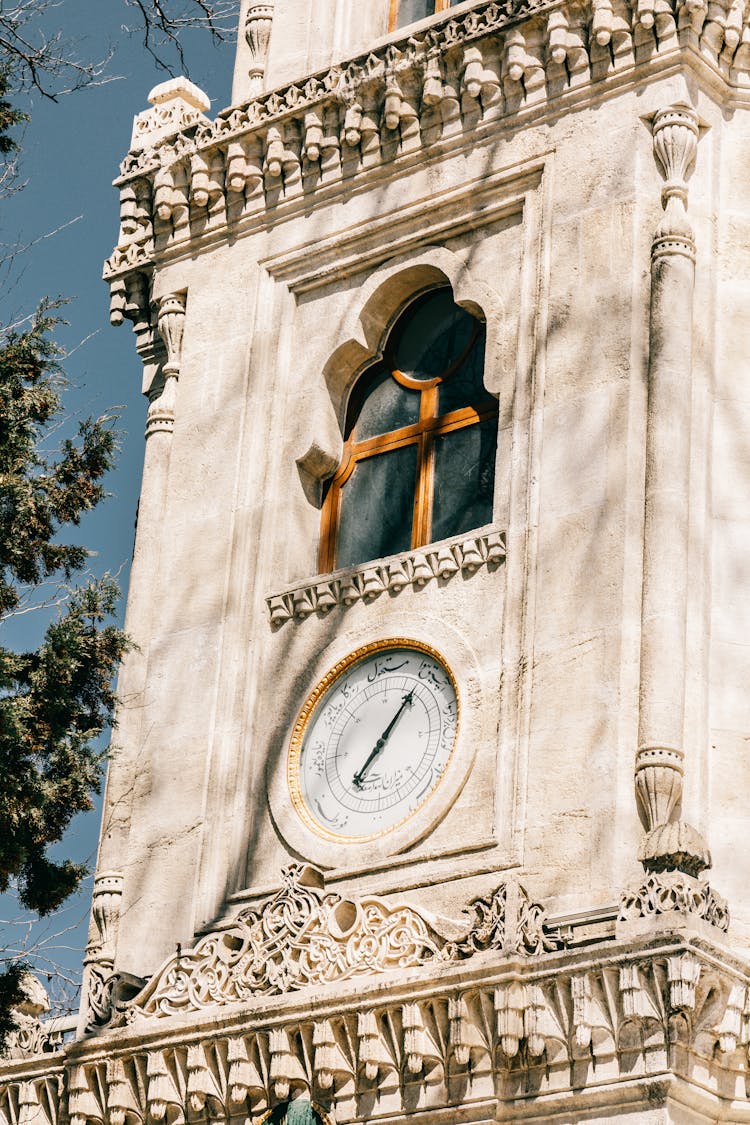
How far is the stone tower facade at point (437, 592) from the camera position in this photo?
18516 mm

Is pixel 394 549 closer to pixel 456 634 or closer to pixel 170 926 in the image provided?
pixel 456 634

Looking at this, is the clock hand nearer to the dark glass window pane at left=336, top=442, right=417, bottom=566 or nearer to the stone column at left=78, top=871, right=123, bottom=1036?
the dark glass window pane at left=336, top=442, right=417, bottom=566

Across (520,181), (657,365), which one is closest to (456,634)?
(657,365)

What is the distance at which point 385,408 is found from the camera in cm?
2275

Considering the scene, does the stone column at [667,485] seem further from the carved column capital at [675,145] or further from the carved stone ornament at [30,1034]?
the carved stone ornament at [30,1034]

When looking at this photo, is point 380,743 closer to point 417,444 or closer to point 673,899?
point 417,444

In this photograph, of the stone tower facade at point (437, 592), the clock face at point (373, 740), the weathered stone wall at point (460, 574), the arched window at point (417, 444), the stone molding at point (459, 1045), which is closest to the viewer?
the stone molding at point (459, 1045)

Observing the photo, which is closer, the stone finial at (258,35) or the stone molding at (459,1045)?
the stone molding at (459,1045)

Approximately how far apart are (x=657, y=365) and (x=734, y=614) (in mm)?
1868

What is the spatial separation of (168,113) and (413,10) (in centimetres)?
238

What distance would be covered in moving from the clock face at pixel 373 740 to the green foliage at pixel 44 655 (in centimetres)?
223

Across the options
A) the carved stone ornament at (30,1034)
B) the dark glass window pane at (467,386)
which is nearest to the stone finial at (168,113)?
the dark glass window pane at (467,386)

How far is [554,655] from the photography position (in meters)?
19.9

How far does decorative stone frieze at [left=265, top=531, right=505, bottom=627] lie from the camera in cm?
2088
